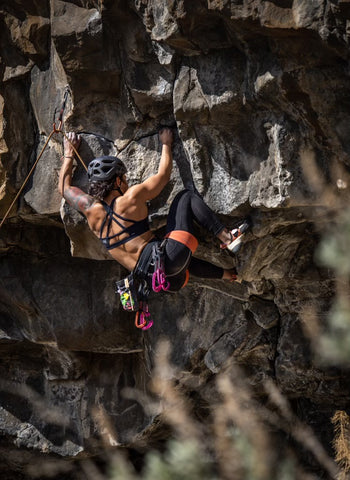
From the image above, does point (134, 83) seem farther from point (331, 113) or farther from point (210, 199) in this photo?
point (331, 113)

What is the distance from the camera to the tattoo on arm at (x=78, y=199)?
516cm

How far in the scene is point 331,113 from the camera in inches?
164

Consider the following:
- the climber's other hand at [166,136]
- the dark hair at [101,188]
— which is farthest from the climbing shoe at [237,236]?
the dark hair at [101,188]

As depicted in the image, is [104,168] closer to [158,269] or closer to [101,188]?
[101,188]

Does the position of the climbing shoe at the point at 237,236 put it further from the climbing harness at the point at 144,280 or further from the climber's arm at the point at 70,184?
the climber's arm at the point at 70,184

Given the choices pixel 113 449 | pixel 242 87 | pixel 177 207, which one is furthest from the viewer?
pixel 113 449

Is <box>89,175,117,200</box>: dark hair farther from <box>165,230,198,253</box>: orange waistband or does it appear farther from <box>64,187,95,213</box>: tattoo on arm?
<box>165,230,198,253</box>: orange waistband

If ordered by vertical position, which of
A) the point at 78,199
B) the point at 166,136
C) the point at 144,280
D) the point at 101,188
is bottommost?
the point at 144,280

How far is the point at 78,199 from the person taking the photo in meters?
5.21

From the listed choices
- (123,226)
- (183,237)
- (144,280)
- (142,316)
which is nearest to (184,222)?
(183,237)

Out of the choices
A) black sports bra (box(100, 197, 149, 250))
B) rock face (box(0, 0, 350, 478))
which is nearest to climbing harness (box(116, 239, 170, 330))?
black sports bra (box(100, 197, 149, 250))

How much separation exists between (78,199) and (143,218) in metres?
0.54

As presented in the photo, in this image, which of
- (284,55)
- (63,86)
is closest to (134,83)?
(63,86)

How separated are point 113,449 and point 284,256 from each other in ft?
10.9
